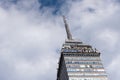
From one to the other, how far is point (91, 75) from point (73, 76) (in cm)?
1129

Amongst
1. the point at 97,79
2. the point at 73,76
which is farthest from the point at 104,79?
the point at 73,76

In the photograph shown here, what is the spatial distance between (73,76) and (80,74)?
469cm

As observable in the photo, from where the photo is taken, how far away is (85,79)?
644 ft

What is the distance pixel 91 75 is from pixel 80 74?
6819 mm

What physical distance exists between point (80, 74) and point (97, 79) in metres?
10.7

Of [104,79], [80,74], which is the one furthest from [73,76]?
[104,79]

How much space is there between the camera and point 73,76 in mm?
197500

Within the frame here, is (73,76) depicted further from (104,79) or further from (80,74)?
(104,79)

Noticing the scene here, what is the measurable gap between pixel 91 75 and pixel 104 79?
833 cm

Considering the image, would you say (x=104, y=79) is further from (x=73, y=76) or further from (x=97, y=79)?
(x=73, y=76)

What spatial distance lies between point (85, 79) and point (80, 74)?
473cm

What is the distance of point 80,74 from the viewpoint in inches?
7835

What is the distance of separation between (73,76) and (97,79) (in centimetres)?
1461

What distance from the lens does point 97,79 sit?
198 meters
